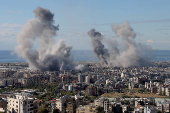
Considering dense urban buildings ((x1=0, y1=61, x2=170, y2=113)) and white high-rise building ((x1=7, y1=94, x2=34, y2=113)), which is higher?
white high-rise building ((x1=7, y1=94, x2=34, y2=113))

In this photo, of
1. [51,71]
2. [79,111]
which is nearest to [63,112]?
[79,111]

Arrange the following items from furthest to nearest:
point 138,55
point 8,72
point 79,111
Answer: point 138,55, point 8,72, point 79,111

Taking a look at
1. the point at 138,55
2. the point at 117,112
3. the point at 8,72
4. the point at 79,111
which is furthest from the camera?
the point at 138,55

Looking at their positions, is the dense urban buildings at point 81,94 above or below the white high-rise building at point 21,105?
below

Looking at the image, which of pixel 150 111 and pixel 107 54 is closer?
pixel 150 111

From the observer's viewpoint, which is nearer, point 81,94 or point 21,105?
point 21,105

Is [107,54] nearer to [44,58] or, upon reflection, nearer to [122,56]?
[122,56]

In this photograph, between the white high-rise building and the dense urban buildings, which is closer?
the white high-rise building

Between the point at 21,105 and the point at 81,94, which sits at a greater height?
the point at 21,105

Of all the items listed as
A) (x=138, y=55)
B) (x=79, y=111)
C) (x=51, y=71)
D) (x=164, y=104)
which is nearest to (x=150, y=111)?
(x=164, y=104)

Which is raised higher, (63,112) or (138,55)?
(138,55)

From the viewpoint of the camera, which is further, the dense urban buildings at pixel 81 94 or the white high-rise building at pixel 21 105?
the dense urban buildings at pixel 81 94
